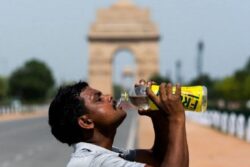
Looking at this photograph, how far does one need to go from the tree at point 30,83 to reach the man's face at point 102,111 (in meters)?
90.4

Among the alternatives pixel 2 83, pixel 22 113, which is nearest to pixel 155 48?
pixel 2 83

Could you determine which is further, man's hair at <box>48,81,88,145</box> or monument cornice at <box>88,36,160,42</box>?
monument cornice at <box>88,36,160,42</box>

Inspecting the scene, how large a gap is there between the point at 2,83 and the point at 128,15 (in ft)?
192

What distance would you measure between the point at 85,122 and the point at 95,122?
0.14ft

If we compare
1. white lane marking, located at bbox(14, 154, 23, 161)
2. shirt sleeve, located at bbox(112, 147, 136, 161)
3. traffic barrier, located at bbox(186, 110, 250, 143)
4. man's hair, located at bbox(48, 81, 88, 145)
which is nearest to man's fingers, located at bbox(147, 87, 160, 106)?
man's hair, located at bbox(48, 81, 88, 145)

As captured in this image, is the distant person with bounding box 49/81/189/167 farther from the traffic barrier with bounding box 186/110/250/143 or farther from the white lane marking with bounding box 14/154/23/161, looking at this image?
the traffic barrier with bounding box 186/110/250/143

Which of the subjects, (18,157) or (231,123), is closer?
(18,157)

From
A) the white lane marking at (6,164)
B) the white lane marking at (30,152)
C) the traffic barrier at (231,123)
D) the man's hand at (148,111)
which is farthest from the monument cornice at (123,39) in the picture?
the man's hand at (148,111)

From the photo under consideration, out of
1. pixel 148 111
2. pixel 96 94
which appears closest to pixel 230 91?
pixel 148 111

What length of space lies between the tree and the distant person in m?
90.4

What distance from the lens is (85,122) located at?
3.54m

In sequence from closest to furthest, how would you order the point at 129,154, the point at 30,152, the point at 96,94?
the point at 96,94, the point at 129,154, the point at 30,152

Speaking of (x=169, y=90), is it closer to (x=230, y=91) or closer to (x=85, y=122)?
(x=85, y=122)

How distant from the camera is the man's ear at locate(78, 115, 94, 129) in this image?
354cm
